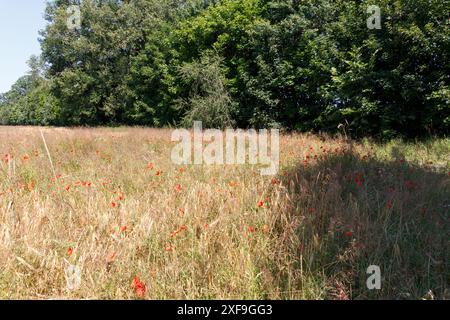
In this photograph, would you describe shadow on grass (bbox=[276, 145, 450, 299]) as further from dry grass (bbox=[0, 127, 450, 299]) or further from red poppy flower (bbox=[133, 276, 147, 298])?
red poppy flower (bbox=[133, 276, 147, 298])

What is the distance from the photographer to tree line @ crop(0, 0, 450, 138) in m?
9.91

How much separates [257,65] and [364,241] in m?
16.5

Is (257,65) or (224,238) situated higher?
(257,65)

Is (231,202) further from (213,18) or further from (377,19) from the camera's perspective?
(213,18)

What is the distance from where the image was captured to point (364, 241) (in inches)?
99.1

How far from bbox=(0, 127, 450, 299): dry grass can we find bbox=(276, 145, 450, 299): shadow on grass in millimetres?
11

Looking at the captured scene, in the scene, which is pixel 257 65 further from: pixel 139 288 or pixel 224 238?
pixel 139 288
